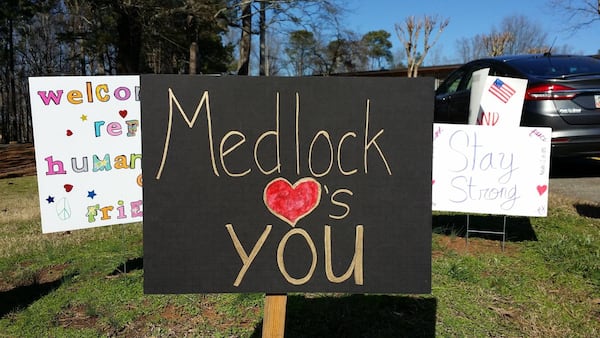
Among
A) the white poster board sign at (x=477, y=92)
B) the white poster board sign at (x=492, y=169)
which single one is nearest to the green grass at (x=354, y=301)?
the white poster board sign at (x=492, y=169)

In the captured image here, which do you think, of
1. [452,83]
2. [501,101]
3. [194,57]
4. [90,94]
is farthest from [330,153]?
[194,57]

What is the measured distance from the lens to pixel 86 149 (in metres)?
3.07

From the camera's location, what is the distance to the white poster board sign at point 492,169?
341 centimetres

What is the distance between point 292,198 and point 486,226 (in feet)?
10.1

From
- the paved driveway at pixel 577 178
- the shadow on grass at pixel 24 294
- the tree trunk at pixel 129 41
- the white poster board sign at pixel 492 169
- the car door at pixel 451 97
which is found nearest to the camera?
the shadow on grass at pixel 24 294

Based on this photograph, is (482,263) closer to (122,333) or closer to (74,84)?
(122,333)

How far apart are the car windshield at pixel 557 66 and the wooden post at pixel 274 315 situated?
15.7 ft

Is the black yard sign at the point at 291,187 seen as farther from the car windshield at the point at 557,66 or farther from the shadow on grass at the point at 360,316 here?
the car windshield at the point at 557,66

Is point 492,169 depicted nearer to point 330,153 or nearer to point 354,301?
point 354,301

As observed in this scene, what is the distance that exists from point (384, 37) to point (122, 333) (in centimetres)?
5552

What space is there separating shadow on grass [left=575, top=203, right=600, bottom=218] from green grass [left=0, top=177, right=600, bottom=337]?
0.51 metres

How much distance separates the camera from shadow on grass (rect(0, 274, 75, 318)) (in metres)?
2.73

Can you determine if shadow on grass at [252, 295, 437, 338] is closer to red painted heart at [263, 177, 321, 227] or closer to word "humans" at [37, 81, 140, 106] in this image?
red painted heart at [263, 177, 321, 227]

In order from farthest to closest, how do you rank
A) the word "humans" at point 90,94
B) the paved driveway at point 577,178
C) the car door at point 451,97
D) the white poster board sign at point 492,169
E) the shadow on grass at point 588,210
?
1. the car door at point 451,97
2. the paved driveway at point 577,178
3. the shadow on grass at point 588,210
4. the white poster board sign at point 492,169
5. the word "humans" at point 90,94
